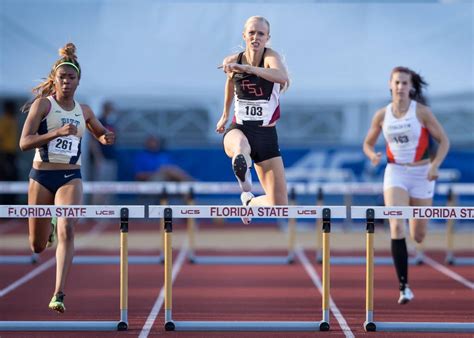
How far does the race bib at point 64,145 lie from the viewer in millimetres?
7219

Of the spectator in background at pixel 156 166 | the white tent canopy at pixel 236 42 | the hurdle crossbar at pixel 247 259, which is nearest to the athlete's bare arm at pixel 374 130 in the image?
the hurdle crossbar at pixel 247 259

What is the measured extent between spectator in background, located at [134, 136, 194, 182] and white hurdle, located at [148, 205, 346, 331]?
31.9 feet

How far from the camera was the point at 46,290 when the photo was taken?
31.9 feet

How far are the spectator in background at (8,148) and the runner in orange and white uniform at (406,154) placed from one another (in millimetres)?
11206

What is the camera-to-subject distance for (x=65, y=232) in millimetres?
7191

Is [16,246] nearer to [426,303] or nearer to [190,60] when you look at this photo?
[190,60]

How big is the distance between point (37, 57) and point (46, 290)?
24.9 ft

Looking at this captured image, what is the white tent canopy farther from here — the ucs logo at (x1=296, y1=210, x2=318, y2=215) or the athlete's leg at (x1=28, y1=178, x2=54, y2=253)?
the ucs logo at (x1=296, y1=210, x2=318, y2=215)

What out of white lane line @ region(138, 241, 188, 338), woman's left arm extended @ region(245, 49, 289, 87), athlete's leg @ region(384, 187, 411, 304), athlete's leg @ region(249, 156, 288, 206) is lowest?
white lane line @ region(138, 241, 188, 338)

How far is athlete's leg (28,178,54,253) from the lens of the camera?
730cm

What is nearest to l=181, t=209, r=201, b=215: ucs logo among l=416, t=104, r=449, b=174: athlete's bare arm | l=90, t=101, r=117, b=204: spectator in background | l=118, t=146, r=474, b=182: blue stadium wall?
l=416, t=104, r=449, b=174: athlete's bare arm

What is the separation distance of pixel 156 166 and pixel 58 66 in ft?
32.0

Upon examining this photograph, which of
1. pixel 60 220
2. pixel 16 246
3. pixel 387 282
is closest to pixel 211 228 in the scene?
pixel 16 246

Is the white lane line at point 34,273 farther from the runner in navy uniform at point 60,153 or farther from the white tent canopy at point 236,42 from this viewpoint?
the white tent canopy at point 236,42
